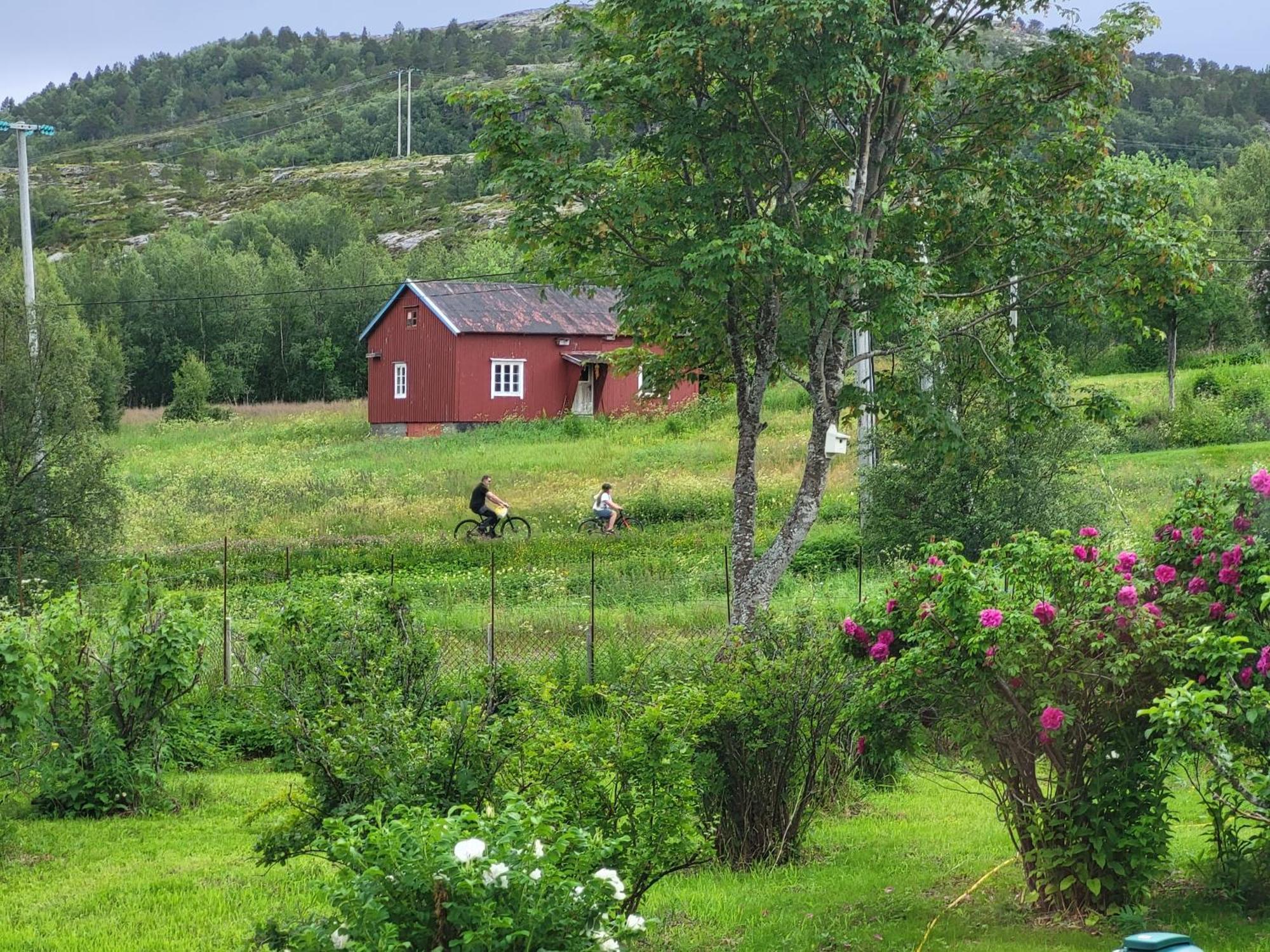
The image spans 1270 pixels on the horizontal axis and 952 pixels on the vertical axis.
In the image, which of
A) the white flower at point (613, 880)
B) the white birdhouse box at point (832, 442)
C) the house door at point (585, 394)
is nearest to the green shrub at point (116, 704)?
the white birdhouse box at point (832, 442)

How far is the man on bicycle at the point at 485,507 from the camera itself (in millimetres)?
24953

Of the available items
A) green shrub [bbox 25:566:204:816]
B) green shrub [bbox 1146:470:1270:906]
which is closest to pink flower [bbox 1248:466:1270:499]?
green shrub [bbox 1146:470:1270:906]

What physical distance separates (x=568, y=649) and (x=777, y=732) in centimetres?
707

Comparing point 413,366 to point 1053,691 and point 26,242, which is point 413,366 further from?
point 1053,691

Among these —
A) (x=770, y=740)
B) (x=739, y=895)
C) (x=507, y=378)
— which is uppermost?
(x=507, y=378)

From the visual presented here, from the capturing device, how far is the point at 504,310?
45688 mm

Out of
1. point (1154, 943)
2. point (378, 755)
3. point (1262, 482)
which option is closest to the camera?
point (1154, 943)

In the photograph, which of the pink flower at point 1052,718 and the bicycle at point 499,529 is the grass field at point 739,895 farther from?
the bicycle at point 499,529

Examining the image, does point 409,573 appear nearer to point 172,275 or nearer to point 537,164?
point 537,164

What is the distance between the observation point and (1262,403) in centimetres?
3697

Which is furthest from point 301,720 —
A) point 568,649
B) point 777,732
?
point 568,649

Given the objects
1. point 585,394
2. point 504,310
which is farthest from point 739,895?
point 504,310

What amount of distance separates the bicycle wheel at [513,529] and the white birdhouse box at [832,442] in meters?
10.8

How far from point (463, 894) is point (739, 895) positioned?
4.10 metres
